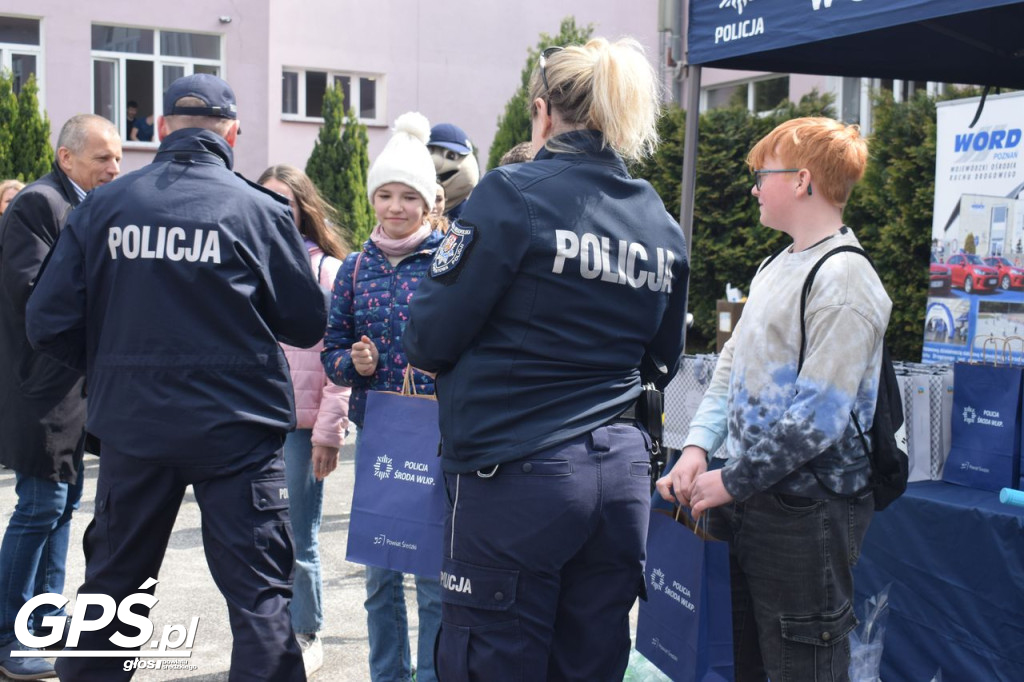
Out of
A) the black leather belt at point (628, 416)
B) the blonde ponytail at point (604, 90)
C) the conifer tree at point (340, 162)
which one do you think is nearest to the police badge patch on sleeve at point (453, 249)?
the blonde ponytail at point (604, 90)

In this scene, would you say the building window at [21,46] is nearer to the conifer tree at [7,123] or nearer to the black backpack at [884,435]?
the conifer tree at [7,123]

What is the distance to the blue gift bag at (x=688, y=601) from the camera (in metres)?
2.81

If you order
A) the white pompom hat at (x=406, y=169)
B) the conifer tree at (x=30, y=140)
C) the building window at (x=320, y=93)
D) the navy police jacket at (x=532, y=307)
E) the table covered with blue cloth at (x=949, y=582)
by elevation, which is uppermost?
the building window at (x=320, y=93)

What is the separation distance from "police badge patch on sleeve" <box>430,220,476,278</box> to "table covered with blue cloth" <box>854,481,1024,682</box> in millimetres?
2009

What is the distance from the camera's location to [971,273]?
18.1 feet

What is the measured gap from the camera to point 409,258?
3.31 m

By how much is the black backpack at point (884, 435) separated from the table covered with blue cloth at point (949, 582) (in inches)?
35.0

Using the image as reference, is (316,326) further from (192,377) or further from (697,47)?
(697,47)

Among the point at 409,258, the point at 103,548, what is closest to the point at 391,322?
the point at 409,258

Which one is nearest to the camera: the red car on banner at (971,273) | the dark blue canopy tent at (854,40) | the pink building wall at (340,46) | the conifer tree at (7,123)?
the dark blue canopy tent at (854,40)

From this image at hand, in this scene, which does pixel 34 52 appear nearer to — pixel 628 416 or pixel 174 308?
pixel 174 308

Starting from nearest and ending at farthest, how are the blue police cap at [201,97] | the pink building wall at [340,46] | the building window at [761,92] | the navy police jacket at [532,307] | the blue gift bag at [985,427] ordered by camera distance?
the navy police jacket at [532,307], the blue police cap at [201,97], the blue gift bag at [985,427], the pink building wall at [340,46], the building window at [761,92]

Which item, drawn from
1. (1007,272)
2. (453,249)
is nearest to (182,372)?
(453,249)

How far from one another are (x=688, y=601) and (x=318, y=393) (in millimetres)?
1527
